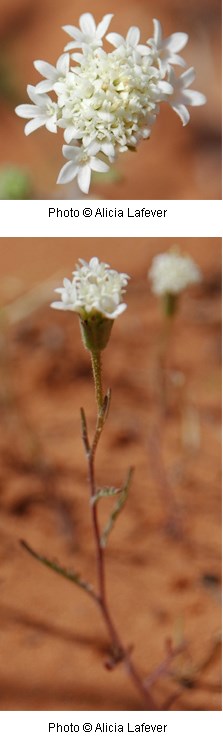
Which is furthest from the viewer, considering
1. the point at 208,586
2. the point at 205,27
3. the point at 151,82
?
the point at 205,27

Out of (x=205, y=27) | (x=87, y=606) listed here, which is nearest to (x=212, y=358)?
(x=87, y=606)

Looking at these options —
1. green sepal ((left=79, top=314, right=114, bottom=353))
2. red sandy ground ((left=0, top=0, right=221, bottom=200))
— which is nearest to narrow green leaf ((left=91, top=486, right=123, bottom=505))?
green sepal ((left=79, top=314, right=114, bottom=353))

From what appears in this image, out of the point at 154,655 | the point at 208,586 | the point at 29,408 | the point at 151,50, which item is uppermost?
the point at 151,50

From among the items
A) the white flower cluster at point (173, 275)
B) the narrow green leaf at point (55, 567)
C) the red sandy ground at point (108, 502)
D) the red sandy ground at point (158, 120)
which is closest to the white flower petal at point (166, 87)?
the white flower cluster at point (173, 275)

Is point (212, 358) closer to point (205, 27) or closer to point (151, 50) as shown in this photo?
point (151, 50)

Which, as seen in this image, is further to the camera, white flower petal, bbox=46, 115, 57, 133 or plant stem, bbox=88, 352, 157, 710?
white flower petal, bbox=46, 115, 57, 133

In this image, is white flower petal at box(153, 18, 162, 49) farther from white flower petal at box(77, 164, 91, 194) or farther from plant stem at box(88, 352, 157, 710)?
plant stem at box(88, 352, 157, 710)

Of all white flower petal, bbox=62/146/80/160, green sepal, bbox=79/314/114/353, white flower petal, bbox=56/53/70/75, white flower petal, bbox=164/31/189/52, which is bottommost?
green sepal, bbox=79/314/114/353

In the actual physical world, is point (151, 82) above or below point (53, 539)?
above

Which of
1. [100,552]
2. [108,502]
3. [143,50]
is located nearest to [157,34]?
[143,50]
